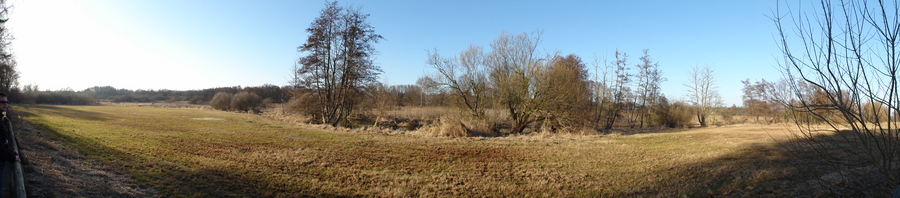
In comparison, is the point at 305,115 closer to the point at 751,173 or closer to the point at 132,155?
the point at 132,155

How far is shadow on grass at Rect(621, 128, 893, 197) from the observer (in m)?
4.14

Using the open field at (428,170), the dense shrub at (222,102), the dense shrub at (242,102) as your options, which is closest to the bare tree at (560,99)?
the open field at (428,170)

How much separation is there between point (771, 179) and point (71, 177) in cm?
1067

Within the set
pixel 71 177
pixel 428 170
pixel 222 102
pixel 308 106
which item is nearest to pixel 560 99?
pixel 428 170

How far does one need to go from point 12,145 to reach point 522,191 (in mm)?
7645

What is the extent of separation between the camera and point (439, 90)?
2111cm

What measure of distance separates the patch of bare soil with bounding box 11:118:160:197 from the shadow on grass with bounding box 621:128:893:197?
752 cm

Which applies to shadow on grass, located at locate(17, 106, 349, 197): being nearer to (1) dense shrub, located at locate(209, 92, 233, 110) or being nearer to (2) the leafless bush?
(2) the leafless bush

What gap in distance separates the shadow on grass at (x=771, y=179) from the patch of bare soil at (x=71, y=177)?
24.7 feet

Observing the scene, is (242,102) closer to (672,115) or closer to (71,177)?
(71,177)

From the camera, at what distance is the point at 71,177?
5.05m

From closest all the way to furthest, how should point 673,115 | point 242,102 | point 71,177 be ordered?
point 71,177, point 673,115, point 242,102

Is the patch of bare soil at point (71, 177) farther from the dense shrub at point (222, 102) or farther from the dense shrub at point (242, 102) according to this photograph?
the dense shrub at point (222, 102)

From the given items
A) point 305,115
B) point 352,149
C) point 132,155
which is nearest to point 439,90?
point 352,149
